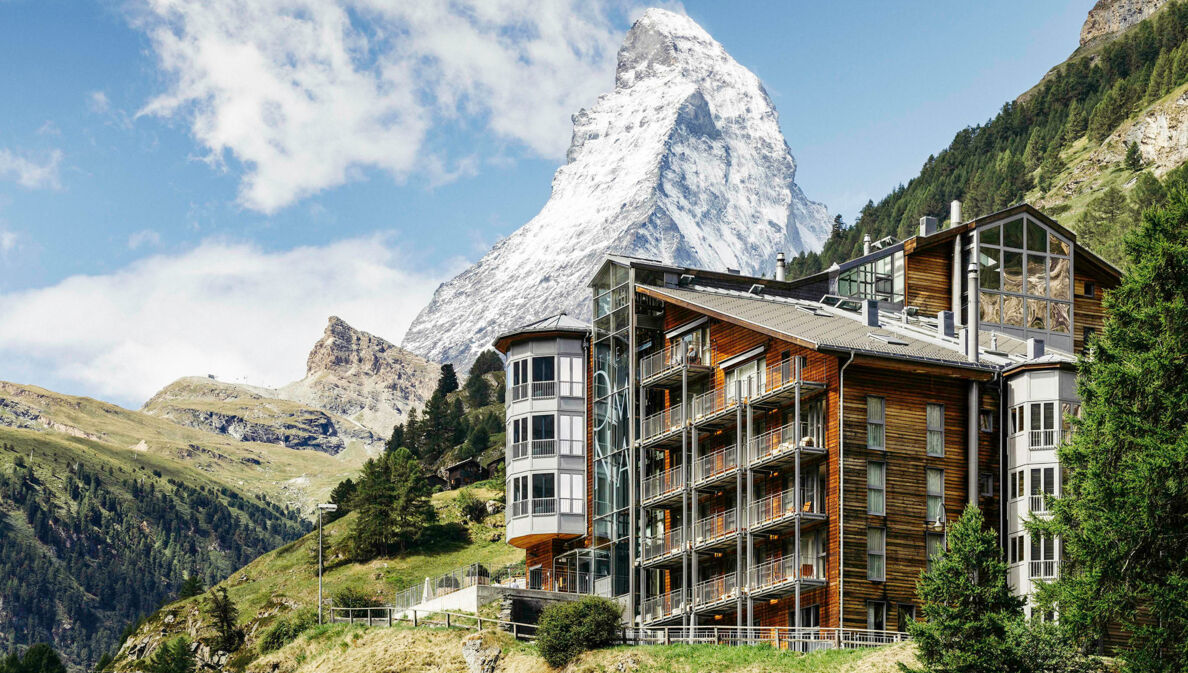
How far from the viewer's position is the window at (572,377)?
3329 inches

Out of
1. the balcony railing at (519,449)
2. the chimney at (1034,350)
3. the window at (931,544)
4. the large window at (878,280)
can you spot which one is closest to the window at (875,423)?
the window at (931,544)

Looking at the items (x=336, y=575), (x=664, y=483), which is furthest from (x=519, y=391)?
(x=336, y=575)

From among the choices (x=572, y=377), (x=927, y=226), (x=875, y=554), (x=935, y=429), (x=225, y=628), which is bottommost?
(x=225, y=628)

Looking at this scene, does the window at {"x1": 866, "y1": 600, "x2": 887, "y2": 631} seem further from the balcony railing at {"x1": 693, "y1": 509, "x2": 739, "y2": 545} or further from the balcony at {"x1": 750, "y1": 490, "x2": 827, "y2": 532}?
the balcony railing at {"x1": 693, "y1": 509, "x2": 739, "y2": 545}

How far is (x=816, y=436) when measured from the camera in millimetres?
65125

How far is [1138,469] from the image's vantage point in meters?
46.7

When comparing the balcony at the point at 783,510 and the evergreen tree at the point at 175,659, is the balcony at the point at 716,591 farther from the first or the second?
the evergreen tree at the point at 175,659

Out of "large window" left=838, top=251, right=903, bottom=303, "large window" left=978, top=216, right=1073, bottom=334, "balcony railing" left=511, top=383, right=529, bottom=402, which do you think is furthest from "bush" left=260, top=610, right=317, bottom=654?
"large window" left=978, top=216, right=1073, bottom=334

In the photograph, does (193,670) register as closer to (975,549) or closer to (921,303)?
(921,303)

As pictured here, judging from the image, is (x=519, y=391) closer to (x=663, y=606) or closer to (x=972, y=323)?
(x=663, y=606)

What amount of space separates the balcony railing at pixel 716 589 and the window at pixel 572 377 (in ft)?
55.9

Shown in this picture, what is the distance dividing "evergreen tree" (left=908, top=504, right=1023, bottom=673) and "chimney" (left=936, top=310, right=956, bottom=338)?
23.7m

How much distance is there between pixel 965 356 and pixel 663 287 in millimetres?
18462

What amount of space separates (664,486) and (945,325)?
51.1 feet
